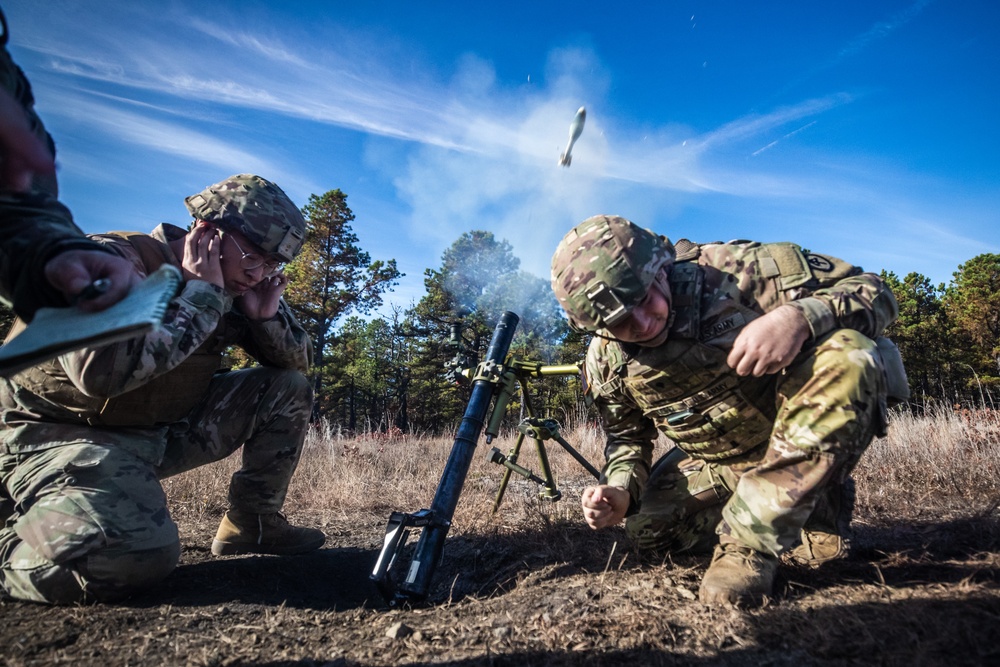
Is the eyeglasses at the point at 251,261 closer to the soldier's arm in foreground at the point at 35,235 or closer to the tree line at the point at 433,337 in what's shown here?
the soldier's arm in foreground at the point at 35,235

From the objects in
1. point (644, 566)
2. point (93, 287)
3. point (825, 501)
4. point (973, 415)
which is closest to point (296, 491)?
point (644, 566)

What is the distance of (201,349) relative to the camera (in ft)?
10.4

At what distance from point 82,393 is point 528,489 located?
3.43 metres

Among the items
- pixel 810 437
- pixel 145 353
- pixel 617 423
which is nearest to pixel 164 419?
pixel 145 353

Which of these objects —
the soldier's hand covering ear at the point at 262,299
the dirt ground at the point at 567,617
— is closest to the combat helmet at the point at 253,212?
the soldier's hand covering ear at the point at 262,299

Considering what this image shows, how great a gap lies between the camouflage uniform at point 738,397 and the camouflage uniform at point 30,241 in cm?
181

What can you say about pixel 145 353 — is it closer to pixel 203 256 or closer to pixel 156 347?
pixel 156 347

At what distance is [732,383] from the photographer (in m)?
2.43

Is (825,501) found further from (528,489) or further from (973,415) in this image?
(973,415)

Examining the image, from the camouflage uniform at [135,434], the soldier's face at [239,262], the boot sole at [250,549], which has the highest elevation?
the soldier's face at [239,262]

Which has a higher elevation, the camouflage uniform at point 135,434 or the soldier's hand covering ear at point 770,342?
the soldier's hand covering ear at point 770,342

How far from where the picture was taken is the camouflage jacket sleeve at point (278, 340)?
3242 mm

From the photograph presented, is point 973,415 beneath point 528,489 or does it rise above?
above

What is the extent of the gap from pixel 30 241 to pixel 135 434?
61.3 inches
